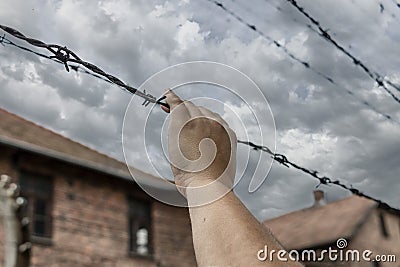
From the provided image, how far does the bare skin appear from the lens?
102 cm

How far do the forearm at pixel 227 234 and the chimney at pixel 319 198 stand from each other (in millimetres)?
17211

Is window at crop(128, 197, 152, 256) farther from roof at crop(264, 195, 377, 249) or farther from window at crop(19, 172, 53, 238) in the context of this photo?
roof at crop(264, 195, 377, 249)

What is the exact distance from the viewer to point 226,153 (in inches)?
44.6

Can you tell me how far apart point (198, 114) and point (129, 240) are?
792 centimetres

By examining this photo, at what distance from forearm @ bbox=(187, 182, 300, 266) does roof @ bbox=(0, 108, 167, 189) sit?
6.07 m

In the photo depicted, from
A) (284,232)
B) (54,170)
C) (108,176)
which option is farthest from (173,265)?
(284,232)

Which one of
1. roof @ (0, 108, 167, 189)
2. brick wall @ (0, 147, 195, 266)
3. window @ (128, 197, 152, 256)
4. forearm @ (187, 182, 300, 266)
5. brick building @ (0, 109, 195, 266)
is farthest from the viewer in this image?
window @ (128, 197, 152, 256)

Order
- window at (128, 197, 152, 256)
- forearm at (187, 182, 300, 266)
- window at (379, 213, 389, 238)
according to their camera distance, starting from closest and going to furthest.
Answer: forearm at (187, 182, 300, 266) < window at (128, 197, 152, 256) < window at (379, 213, 389, 238)

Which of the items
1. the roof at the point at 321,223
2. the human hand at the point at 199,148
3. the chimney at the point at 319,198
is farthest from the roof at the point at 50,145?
the chimney at the point at 319,198

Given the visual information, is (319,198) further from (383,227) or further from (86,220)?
(86,220)

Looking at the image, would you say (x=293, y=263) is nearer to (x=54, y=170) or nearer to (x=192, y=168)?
(x=192, y=168)

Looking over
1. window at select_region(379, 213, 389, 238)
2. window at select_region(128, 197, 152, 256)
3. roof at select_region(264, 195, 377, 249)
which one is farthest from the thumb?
window at select_region(379, 213, 389, 238)

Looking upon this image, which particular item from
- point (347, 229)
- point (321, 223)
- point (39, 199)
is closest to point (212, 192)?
point (39, 199)

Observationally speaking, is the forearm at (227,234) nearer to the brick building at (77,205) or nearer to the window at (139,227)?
the brick building at (77,205)
